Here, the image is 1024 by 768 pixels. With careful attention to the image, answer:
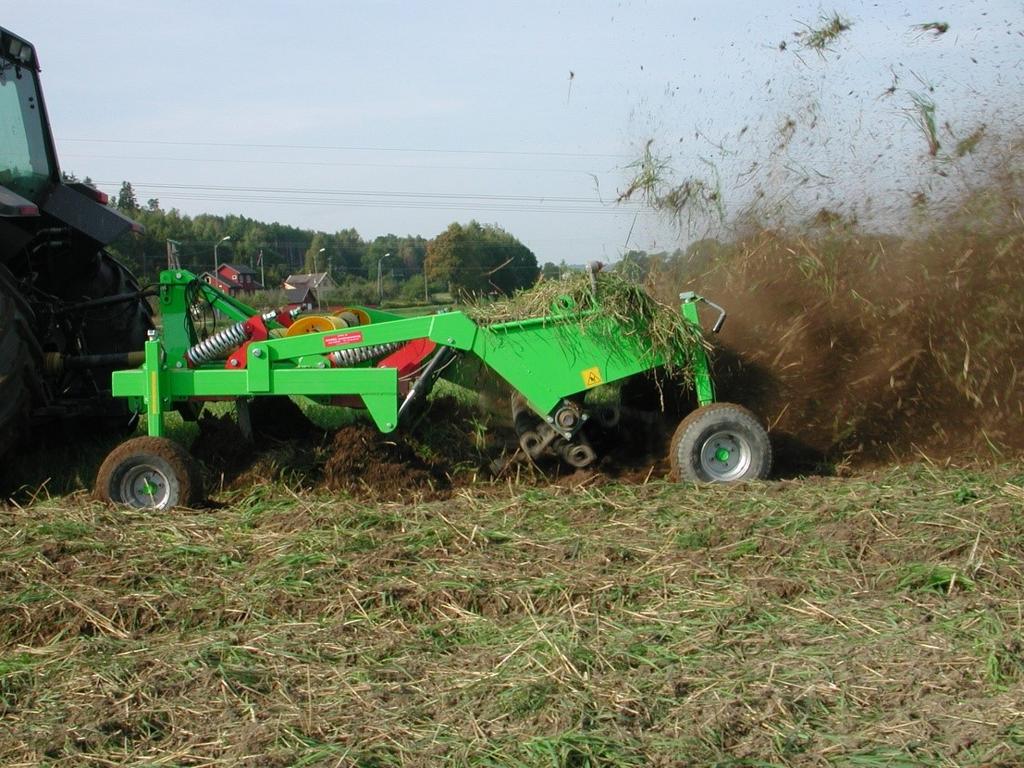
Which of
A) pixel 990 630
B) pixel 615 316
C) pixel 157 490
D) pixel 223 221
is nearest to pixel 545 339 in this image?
pixel 615 316

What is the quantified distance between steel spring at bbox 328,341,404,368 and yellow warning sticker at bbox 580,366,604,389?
3.57 ft

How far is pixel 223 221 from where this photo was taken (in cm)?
4491

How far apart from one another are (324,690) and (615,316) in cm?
317

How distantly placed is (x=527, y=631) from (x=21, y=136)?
516cm

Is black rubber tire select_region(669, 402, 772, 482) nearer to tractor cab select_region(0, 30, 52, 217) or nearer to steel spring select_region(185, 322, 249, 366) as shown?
steel spring select_region(185, 322, 249, 366)

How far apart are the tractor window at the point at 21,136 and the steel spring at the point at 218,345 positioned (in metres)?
1.65

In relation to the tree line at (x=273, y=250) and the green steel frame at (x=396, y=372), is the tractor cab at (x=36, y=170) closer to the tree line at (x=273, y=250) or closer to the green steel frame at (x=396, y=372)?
the green steel frame at (x=396, y=372)

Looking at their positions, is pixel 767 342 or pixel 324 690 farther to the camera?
pixel 767 342

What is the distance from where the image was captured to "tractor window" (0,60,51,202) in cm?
665

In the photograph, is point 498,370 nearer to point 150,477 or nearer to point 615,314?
point 615,314

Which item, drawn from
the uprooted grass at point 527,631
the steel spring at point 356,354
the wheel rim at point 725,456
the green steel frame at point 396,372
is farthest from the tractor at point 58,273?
the wheel rim at point 725,456

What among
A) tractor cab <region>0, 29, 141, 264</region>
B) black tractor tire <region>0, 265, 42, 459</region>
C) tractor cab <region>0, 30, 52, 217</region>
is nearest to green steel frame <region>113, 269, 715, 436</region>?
black tractor tire <region>0, 265, 42, 459</region>

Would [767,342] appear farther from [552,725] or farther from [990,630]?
[552,725]

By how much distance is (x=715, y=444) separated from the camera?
602cm
